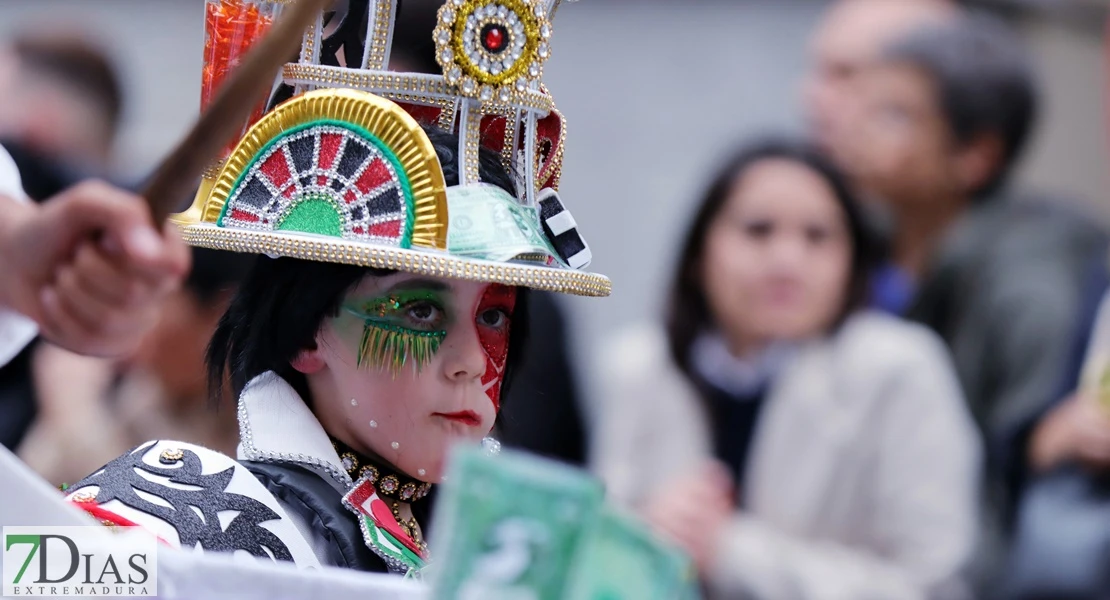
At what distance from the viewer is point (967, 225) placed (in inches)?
202

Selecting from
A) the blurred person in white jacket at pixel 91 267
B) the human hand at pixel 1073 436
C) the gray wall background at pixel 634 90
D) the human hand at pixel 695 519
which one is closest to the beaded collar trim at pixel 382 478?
the blurred person in white jacket at pixel 91 267

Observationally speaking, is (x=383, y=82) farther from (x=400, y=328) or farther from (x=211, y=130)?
(x=211, y=130)

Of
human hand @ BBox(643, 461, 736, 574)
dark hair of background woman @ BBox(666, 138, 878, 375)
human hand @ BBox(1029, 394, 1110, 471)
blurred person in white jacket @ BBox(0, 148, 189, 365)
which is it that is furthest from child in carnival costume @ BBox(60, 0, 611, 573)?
dark hair of background woman @ BBox(666, 138, 878, 375)

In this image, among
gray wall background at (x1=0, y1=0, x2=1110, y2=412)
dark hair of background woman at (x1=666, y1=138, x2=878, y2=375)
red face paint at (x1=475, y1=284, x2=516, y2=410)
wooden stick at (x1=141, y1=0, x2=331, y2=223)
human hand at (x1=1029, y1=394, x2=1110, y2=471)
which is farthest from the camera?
gray wall background at (x1=0, y1=0, x2=1110, y2=412)

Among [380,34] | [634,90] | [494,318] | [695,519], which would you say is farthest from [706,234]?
[634,90]

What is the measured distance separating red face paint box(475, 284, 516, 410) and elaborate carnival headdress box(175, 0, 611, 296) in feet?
0.31

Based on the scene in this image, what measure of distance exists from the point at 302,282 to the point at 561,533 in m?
0.95

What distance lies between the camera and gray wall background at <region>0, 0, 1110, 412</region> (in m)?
7.84

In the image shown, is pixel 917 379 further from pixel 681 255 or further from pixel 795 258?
pixel 681 255

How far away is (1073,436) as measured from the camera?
4.07 m

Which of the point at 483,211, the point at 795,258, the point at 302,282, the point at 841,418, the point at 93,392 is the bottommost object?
the point at 93,392

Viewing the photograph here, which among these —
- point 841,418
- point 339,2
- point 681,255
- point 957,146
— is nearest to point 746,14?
point 957,146

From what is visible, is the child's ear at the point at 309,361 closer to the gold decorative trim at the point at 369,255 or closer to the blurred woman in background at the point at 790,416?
the gold decorative trim at the point at 369,255

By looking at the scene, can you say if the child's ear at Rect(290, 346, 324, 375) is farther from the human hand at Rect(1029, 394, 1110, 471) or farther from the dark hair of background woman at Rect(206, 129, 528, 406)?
the human hand at Rect(1029, 394, 1110, 471)
